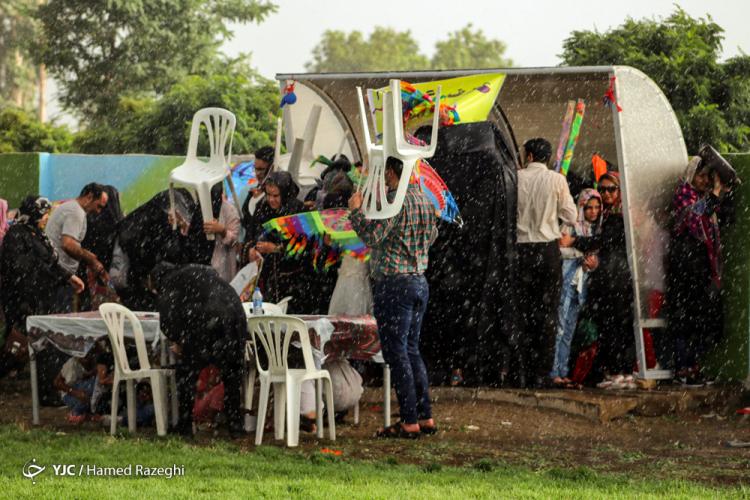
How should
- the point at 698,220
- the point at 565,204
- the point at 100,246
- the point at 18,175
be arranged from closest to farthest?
the point at 565,204, the point at 698,220, the point at 100,246, the point at 18,175

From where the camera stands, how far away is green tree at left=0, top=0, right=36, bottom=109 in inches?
1853

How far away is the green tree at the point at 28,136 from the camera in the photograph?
94.0 feet

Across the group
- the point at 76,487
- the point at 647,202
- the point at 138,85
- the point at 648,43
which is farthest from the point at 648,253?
the point at 138,85

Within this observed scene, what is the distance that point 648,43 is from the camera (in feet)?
61.8

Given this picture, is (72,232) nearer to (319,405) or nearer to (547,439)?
(319,405)

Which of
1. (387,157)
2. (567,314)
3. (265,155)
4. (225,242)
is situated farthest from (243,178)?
(387,157)

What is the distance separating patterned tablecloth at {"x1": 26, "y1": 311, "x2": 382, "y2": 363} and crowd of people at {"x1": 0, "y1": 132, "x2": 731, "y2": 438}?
0.19m

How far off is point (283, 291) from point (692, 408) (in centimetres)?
340

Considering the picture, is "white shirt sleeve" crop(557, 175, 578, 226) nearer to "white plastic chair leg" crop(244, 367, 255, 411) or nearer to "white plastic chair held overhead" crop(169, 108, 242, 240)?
"white plastic chair held overhead" crop(169, 108, 242, 240)

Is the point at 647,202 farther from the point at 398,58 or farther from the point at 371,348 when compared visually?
the point at 398,58

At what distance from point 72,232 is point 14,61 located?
128 ft

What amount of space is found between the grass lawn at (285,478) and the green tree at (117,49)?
29195 mm

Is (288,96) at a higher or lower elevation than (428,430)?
higher

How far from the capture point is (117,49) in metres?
36.8
